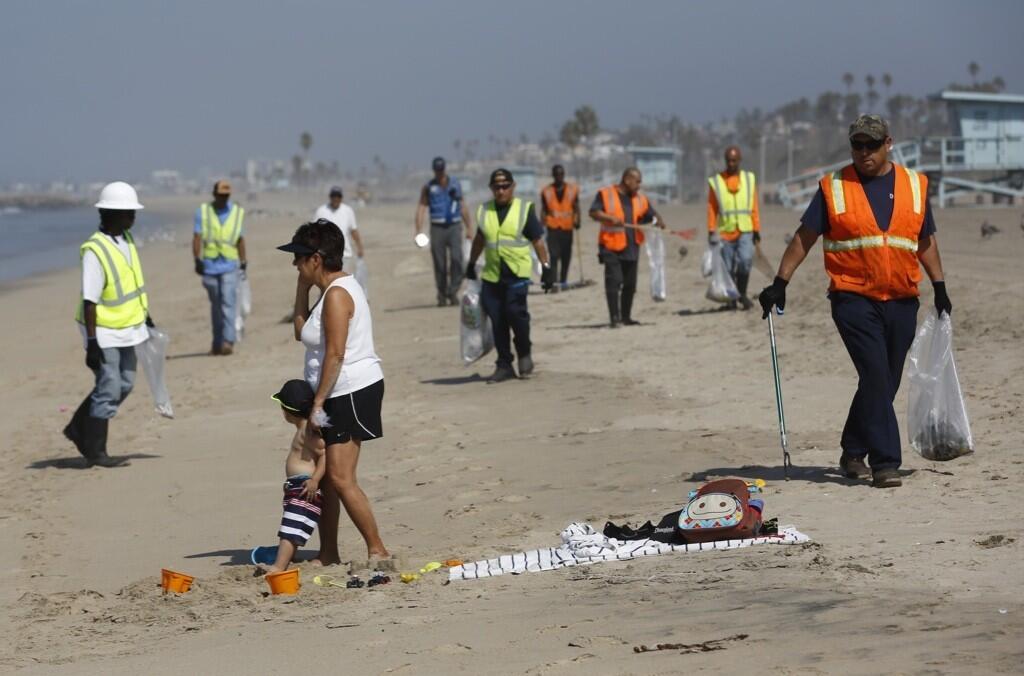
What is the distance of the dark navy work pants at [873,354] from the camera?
24.6ft

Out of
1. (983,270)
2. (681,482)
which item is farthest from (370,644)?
(983,270)

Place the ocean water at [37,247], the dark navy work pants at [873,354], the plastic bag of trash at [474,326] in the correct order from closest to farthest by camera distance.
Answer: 1. the dark navy work pants at [873,354]
2. the plastic bag of trash at [474,326]
3. the ocean water at [37,247]

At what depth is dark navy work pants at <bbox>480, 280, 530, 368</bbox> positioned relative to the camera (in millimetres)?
12297

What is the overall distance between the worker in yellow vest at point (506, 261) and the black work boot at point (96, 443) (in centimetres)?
356

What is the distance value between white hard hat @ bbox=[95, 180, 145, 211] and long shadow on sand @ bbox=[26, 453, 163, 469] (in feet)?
5.66

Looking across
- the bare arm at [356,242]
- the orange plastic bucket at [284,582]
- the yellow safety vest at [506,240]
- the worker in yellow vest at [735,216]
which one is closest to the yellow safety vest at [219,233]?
the bare arm at [356,242]

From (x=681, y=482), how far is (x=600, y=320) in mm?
8695

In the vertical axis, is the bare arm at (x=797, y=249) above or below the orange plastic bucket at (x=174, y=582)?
above

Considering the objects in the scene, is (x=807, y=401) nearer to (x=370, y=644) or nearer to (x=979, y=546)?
(x=979, y=546)

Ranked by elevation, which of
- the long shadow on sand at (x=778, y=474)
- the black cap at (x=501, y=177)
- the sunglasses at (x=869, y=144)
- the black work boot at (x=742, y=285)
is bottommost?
the long shadow on sand at (x=778, y=474)

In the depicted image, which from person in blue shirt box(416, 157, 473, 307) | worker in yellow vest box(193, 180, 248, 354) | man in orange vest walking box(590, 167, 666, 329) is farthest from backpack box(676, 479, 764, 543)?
person in blue shirt box(416, 157, 473, 307)

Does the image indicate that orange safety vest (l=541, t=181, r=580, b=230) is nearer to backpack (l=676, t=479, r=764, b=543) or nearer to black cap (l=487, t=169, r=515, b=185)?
black cap (l=487, t=169, r=515, b=185)

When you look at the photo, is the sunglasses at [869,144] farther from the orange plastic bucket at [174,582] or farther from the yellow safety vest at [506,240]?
the yellow safety vest at [506,240]

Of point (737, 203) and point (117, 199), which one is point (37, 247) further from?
point (117, 199)
